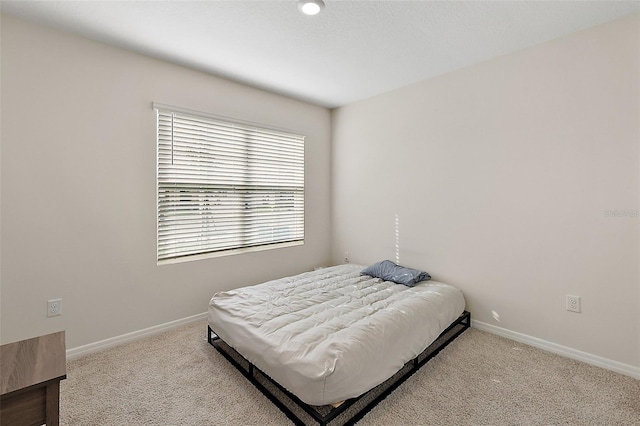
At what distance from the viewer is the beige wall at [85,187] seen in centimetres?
209

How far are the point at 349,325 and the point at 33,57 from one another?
2.90m

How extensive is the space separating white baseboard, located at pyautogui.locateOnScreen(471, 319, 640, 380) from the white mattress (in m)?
0.32

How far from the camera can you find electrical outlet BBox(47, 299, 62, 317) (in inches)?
87.4

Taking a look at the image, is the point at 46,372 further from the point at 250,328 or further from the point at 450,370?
the point at 450,370

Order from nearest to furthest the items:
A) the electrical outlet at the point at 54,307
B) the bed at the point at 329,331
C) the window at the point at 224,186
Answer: the bed at the point at 329,331, the electrical outlet at the point at 54,307, the window at the point at 224,186

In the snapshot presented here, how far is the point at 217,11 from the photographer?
2008 millimetres

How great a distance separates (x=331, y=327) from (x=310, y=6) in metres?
2.08

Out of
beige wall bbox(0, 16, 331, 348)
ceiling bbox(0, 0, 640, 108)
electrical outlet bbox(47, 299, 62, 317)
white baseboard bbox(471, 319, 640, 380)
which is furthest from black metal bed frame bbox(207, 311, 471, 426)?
ceiling bbox(0, 0, 640, 108)

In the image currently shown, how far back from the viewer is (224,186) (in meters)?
3.15

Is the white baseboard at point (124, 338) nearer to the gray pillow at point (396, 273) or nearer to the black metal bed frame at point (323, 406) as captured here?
the black metal bed frame at point (323, 406)

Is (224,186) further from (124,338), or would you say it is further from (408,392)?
(408,392)

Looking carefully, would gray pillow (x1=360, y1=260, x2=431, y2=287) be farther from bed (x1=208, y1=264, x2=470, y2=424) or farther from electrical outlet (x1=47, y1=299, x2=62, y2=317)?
electrical outlet (x1=47, y1=299, x2=62, y2=317)

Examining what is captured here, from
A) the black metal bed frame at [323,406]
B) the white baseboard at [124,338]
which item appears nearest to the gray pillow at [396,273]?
the black metal bed frame at [323,406]

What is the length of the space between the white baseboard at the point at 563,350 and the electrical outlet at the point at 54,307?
348cm
